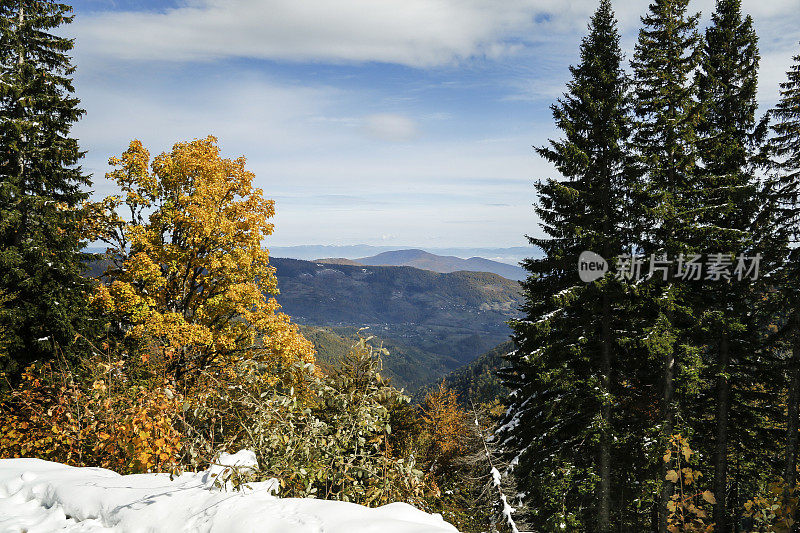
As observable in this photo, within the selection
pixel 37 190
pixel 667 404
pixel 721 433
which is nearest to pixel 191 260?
pixel 37 190

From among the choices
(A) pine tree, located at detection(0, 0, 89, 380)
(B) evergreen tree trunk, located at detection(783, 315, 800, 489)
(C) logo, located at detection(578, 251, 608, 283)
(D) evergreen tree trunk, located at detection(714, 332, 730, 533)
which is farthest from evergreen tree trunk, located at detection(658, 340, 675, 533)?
(A) pine tree, located at detection(0, 0, 89, 380)

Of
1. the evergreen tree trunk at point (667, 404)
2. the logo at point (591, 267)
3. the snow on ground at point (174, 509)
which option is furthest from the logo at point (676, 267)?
the snow on ground at point (174, 509)

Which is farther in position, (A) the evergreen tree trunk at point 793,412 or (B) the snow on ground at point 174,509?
(A) the evergreen tree trunk at point 793,412

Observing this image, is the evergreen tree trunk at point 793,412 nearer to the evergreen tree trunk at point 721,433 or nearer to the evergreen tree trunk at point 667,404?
the evergreen tree trunk at point 721,433

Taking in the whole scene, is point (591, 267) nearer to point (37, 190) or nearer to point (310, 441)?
point (310, 441)

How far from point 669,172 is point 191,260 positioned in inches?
657

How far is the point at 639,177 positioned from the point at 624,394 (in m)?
8.13

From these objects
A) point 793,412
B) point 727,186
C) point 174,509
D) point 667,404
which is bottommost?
point 667,404

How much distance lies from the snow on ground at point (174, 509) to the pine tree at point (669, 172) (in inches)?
492

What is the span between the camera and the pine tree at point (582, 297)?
43.6ft

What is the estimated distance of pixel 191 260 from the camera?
45.5 ft

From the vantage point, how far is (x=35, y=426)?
7.75 meters

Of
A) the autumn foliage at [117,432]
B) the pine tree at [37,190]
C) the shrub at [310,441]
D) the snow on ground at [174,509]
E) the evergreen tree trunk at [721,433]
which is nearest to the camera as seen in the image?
the snow on ground at [174,509]

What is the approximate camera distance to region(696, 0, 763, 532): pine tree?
13375 mm
